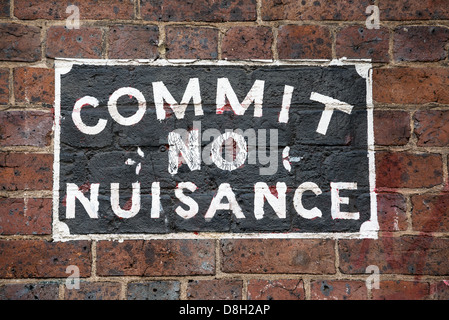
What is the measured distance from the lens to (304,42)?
1.17m

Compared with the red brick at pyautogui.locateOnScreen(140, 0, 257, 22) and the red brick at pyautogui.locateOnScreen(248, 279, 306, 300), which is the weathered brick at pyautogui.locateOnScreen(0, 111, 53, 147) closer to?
the red brick at pyautogui.locateOnScreen(140, 0, 257, 22)

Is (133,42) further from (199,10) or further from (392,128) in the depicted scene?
(392,128)

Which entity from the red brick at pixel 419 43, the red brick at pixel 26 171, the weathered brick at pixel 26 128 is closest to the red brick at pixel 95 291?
the red brick at pixel 26 171

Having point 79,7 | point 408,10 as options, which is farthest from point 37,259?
point 408,10

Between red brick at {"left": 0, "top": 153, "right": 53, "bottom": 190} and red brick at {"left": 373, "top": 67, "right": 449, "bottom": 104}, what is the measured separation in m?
0.98

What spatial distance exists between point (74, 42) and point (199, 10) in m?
0.38

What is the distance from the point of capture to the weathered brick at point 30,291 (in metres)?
1.13

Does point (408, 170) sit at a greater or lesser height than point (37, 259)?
greater

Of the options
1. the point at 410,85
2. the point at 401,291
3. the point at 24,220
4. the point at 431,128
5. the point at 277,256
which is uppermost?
the point at 410,85

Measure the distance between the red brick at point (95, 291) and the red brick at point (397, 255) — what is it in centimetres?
65

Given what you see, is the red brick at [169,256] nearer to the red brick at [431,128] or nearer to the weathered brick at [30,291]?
the weathered brick at [30,291]

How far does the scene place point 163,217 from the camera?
114 centimetres

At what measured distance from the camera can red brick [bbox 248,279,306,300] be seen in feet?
3.73
